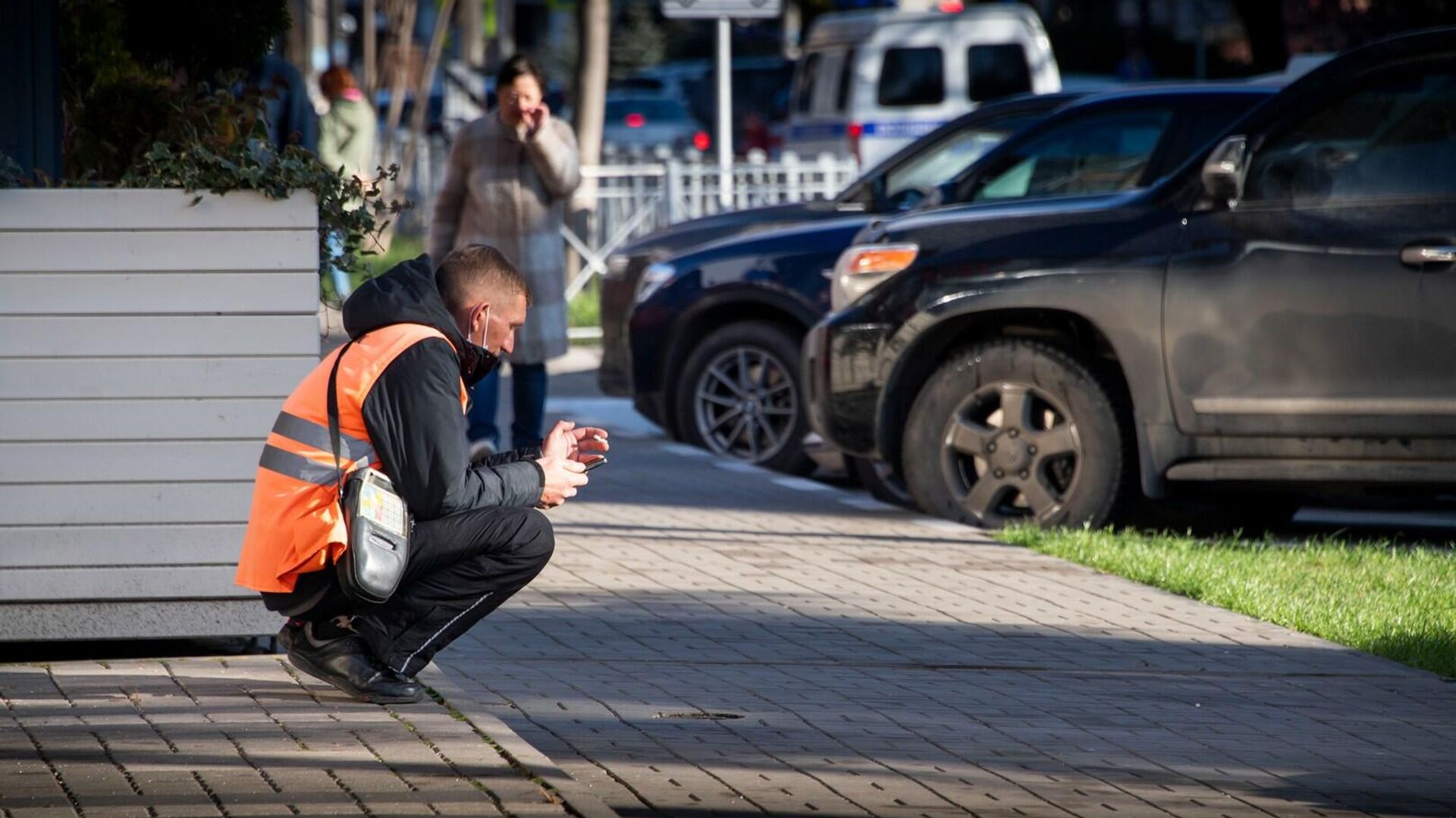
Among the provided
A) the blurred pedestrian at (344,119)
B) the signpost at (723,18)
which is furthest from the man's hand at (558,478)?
the blurred pedestrian at (344,119)

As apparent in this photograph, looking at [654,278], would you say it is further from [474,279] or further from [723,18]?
[474,279]

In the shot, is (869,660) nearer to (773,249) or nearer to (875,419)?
(875,419)

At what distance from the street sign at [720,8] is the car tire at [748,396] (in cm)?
498

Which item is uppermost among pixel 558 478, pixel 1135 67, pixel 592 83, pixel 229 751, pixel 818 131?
pixel 1135 67

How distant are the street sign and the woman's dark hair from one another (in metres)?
5.87

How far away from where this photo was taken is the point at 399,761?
15.9 feet

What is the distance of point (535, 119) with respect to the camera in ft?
32.2

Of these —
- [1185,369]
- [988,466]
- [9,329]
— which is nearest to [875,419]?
[988,466]

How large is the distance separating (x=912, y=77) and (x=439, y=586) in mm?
20965

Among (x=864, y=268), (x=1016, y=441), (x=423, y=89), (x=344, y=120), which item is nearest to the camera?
(x=1016, y=441)

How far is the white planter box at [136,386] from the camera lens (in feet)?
19.3

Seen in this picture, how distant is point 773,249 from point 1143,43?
32.6 m

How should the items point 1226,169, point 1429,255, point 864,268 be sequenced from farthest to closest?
point 864,268 → point 1226,169 → point 1429,255

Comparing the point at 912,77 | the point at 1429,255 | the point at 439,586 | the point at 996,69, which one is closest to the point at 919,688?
the point at 439,586
